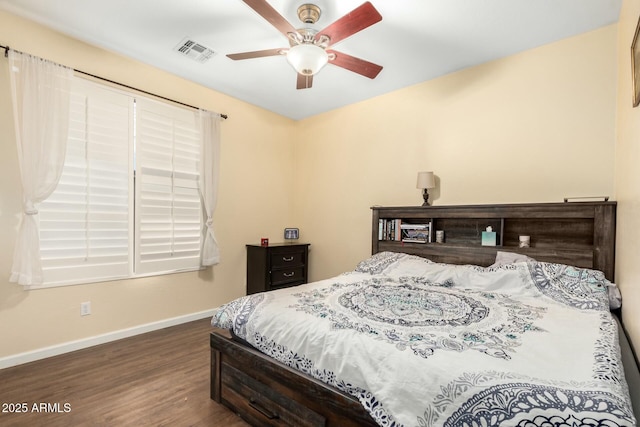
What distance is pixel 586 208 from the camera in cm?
238

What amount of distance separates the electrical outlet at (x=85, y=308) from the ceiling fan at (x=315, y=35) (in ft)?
8.13

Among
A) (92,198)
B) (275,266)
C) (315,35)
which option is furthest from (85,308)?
(315,35)

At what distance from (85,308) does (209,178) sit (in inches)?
66.7

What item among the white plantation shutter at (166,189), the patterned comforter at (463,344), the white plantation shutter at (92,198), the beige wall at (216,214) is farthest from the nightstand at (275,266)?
the patterned comforter at (463,344)

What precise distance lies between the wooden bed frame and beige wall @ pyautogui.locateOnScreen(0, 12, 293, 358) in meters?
1.23

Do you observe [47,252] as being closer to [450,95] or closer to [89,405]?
[89,405]

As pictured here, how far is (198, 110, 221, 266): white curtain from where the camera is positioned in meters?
3.53

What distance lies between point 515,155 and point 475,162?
0.34 m

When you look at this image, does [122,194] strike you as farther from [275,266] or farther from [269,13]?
[269,13]

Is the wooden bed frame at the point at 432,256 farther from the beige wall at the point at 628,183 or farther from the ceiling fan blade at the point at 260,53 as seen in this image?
the ceiling fan blade at the point at 260,53

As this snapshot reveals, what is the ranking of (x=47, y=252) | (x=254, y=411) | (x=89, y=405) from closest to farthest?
(x=254, y=411)
(x=89, y=405)
(x=47, y=252)

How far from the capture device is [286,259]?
4.00 meters

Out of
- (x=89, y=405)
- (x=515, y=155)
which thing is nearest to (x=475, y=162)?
(x=515, y=155)

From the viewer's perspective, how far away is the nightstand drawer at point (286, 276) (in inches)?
152
